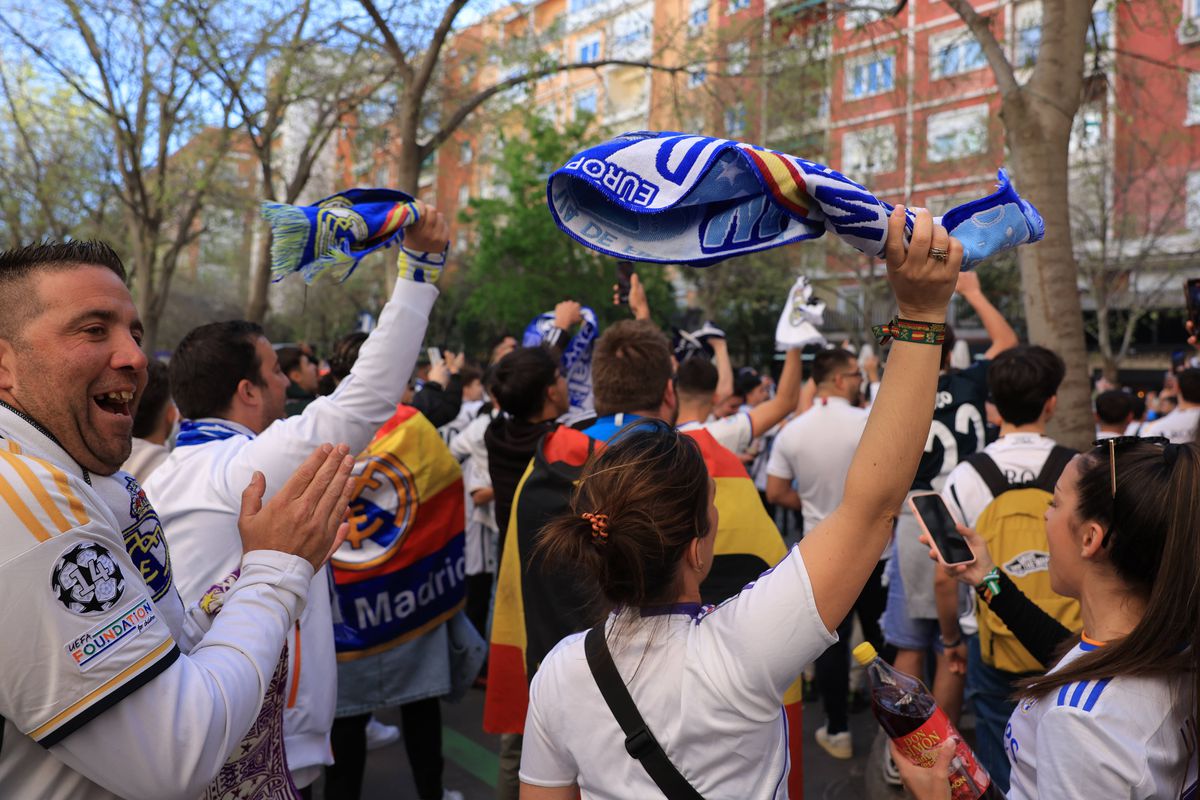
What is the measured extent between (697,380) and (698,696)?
112 inches

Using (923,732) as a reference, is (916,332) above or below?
above

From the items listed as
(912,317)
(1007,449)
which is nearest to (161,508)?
(912,317)

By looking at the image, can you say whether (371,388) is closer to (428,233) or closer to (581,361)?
(428,233)

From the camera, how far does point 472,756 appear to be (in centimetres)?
498

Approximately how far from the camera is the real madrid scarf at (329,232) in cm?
236

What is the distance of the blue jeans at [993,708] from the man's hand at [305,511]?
253cm

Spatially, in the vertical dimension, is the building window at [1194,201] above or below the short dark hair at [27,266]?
above

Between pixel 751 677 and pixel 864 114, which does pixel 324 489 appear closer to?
pixel 751 677

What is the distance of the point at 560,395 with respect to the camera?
4.34m

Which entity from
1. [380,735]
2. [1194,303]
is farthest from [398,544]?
[1194,303]

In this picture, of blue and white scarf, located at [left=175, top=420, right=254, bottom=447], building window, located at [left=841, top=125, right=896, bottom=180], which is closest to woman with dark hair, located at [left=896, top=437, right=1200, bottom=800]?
blue and white scarf, located at [left=175, top=420, right=254, bottom=447]

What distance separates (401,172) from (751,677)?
867 cm

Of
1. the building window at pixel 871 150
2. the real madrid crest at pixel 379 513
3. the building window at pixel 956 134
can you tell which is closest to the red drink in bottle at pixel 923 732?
the real madrid crest at pixel 379 513

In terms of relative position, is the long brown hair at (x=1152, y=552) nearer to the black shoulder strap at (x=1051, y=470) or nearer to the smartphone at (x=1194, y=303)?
the black shoulder strap at (x=1051, y=470)
